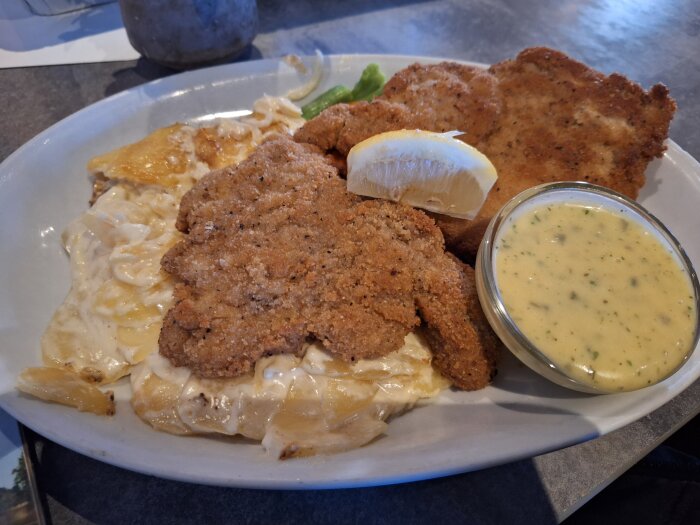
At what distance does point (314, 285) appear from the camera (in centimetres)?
192

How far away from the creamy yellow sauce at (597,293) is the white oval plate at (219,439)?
0.23 meters

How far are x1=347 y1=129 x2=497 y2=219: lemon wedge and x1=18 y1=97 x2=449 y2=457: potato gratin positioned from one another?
610mm

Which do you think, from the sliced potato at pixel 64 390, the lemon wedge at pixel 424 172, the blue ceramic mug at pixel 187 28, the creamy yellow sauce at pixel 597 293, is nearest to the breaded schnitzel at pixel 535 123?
the lemon wedge at pixel 424 172

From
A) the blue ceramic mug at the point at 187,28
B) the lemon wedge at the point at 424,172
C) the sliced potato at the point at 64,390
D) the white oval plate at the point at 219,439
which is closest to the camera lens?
the white oval plate at the point at 219,439

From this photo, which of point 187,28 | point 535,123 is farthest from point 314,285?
point 187,28

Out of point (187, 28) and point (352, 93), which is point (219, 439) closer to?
point (352, 93)

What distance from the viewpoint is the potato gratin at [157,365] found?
72.4 inches

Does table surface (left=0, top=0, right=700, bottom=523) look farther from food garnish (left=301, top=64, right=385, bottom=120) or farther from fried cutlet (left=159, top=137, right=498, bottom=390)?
food garnish (left=301, top=64, right=385, bottom=120)

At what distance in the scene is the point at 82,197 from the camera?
8.61 ft

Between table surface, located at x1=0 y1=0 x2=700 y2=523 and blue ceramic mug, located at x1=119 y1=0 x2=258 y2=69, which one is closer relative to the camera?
table surface, located at x1=0 y1=0 x2=700 y2=523

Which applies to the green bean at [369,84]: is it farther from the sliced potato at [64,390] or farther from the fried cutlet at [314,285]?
the sliced potato at [64,390]

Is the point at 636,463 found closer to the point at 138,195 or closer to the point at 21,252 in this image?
the point at 138,195

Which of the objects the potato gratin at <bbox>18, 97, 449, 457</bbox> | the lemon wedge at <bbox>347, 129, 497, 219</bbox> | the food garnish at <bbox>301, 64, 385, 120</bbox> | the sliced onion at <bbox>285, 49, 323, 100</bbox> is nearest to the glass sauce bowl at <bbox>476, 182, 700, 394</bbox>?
the lemon wedge at <bbox>347, 129, 497, 219</bbox>

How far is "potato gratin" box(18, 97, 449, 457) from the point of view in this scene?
1840 millimetres
